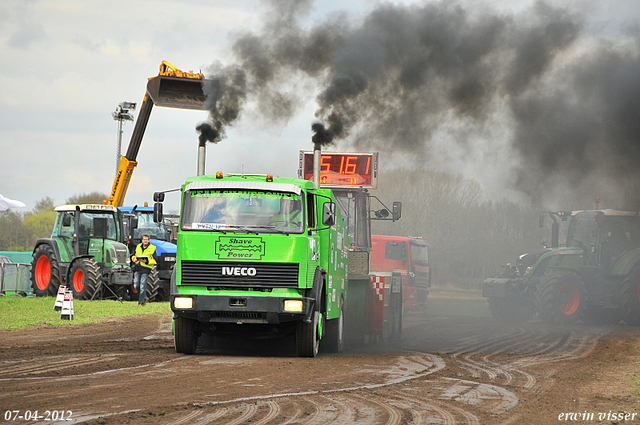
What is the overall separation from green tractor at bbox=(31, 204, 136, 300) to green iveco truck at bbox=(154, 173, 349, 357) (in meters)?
11.9

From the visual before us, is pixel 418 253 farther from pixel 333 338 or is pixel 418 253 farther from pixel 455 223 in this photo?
pixel 455 223

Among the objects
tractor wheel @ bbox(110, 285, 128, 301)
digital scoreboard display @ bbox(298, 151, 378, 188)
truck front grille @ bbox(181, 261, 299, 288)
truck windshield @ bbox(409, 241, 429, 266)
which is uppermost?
digital scoreboard display @ bbox(298, 151, 378, 188)

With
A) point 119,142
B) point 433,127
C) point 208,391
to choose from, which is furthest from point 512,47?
point 119,142

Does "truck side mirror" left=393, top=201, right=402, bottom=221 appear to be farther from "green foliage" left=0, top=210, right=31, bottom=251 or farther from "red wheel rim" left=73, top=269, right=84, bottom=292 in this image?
"green foliage" left=0, top=210, right=31, bottom=251

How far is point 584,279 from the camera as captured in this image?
64.3 ft

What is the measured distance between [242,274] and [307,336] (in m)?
1.39

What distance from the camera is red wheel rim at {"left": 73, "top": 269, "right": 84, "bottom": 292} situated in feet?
75.2

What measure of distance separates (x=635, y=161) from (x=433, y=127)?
492 centimetres

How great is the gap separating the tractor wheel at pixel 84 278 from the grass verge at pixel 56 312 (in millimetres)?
522

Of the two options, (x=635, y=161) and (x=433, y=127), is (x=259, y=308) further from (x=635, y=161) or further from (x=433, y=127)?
(x=635, y=161)

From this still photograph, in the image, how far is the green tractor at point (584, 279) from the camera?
62.4ft

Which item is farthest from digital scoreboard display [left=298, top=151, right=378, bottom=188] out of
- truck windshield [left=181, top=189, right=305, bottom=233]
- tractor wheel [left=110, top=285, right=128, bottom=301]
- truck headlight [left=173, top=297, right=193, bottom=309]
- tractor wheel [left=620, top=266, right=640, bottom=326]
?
tractor wheel [left=110, top=285, right=128, bottom=301]

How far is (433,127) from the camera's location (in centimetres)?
1902

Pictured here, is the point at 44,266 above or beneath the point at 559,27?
beneath
